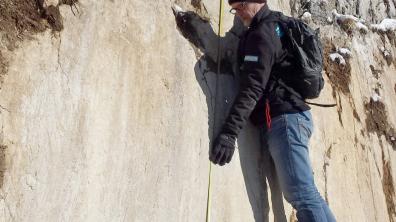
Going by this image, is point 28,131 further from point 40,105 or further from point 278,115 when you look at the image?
point 278,115

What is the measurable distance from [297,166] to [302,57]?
A: 1013 millimetres

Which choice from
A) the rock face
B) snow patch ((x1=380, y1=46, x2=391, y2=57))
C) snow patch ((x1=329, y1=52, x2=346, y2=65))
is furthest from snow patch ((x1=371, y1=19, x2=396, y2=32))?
the rock face

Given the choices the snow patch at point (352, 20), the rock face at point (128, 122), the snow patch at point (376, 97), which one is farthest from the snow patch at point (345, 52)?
the rock face at point (128, 122)

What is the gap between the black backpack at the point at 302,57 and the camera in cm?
510

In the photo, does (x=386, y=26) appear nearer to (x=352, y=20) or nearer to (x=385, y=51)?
(x=385, y=51)

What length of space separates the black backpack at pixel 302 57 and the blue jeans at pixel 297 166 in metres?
0.26

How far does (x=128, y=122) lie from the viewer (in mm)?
4504

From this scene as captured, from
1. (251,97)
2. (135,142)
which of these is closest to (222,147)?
(251,97)

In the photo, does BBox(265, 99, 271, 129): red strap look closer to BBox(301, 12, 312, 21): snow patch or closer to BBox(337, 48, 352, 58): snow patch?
BBox(301, 12, 312, 21): snow patch

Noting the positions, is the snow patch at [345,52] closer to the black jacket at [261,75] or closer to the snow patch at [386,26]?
the snow patch at [386,26]

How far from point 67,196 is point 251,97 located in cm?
182

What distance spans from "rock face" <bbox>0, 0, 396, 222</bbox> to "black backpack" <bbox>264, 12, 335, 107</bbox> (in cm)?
63

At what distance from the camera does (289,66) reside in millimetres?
5148

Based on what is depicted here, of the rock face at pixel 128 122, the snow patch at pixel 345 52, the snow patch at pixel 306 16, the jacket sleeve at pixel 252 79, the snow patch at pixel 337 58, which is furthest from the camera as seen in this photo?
the snow patch at pixel 345 52
